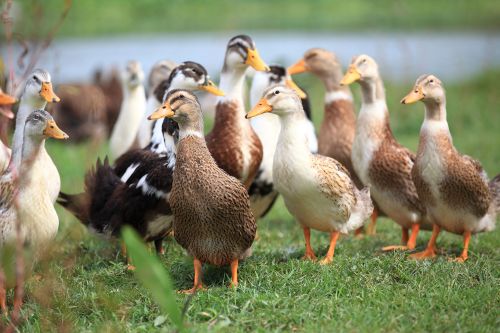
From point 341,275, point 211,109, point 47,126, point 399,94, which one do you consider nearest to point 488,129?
point 399,94

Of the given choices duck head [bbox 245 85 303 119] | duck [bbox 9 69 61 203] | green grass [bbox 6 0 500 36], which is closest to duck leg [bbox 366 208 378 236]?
duck head [bbox 245 85 303 119]

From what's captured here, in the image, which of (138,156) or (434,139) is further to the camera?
(138,156)

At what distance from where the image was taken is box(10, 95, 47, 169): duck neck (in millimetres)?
5305

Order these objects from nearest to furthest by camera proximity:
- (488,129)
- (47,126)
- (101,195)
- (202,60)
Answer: (47,126) → (101,195) → (488,129) → (202,60)

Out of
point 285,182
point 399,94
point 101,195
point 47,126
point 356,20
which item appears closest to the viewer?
point 47,126

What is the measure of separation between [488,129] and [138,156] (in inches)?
232

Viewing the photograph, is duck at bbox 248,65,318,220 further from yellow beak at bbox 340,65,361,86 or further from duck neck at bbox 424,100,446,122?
duck neck at bbox 424,100,446,122

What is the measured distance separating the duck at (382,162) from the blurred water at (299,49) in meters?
7.87

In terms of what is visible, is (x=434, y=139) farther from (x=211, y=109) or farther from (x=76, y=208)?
(x=211, y=109)

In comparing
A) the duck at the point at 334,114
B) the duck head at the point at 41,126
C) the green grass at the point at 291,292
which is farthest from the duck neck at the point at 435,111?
the duck head at the point at 41,126

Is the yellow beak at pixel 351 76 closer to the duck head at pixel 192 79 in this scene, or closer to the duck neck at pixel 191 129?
the duck head at pixel 192 79

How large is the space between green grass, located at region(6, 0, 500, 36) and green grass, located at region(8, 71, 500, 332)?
1323cm

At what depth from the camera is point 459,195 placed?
559 centimetres

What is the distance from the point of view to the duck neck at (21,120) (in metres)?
5.30
